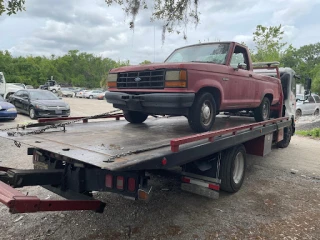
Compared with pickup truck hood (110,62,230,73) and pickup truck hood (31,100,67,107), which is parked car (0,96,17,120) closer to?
pickup truck hood (31,100,67,107)

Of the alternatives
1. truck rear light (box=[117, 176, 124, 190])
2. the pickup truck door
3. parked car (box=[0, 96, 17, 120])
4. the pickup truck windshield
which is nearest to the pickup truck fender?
the pickup truck door

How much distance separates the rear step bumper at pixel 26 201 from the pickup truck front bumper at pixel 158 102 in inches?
68.2

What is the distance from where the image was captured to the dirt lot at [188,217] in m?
3.55

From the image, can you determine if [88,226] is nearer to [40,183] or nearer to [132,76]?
[40,183]

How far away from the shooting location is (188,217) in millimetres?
3986

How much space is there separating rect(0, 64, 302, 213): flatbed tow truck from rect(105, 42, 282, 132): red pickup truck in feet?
1.45

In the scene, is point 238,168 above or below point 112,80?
below

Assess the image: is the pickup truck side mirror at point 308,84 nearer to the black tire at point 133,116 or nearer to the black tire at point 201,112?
the black tire at point 201,112

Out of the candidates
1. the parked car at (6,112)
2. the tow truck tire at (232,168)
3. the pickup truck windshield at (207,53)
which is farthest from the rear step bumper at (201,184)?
the parked car at (6,112)

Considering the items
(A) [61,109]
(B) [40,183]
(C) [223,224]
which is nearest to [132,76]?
(B) [40,183]

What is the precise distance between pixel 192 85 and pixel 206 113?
65cm

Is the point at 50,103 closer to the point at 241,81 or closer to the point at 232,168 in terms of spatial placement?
the point at 241,81

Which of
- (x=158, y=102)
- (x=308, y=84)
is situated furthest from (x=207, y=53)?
(x=308, y=84)

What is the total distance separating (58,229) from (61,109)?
10.5 m
